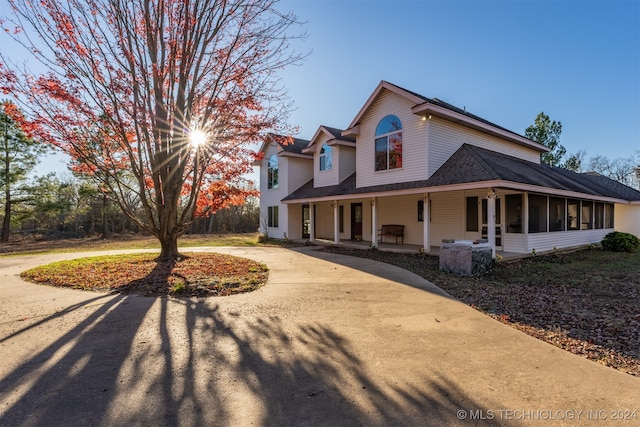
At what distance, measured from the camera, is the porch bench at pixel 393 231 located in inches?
→ 591

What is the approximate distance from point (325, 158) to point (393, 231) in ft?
18.7

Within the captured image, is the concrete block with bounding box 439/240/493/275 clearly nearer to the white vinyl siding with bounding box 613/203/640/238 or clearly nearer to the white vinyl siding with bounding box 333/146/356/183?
the white vinyl siding with bounding box 333/146/356/183

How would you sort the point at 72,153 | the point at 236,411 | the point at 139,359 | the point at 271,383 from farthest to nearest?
the point at 72,153 → the point at 139,359 → the point at 271,383 → the point at 236,411

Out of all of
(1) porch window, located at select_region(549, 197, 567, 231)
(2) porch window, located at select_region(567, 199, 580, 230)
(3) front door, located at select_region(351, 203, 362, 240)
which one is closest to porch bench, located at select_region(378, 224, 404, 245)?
(3) front door, located at select_region(351, 203, 362, 240)

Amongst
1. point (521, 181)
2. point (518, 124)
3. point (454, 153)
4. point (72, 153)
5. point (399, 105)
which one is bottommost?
point (521, 181)

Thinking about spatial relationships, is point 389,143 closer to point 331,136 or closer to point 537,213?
point 331,136

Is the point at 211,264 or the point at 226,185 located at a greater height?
the point at 226,185

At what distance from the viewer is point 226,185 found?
37.3 ft

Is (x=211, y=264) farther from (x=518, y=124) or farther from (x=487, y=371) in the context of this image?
(x=518, y=124)

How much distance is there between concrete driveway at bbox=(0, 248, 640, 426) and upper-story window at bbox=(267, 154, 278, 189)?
15833 millimetres

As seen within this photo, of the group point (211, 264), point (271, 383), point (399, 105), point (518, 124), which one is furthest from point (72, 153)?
point (518, 124)

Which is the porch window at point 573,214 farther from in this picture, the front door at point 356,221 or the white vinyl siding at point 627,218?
the front door at point 356,221

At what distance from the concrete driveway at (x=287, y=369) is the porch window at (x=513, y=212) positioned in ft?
25.6

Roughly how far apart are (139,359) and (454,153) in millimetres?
12486
